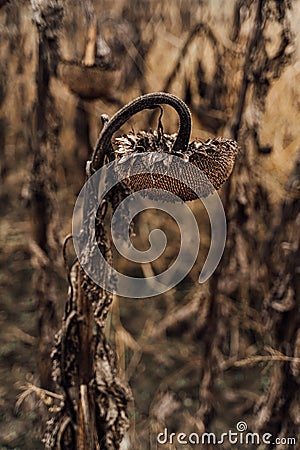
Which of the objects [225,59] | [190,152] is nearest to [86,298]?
[190,152]

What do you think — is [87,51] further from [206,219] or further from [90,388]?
[206,219]

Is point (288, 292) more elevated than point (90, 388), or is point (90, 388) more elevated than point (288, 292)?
point (288, 292)

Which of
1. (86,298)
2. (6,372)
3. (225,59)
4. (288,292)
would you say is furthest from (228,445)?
(225,59)

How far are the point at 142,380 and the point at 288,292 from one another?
1.79 feet

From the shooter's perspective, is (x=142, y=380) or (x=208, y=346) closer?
(x=208, y=346)

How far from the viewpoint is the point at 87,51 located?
951 mm

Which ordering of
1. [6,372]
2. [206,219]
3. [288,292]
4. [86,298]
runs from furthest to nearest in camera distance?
[206,219]
[6,372]
[288,292]
[86,298]

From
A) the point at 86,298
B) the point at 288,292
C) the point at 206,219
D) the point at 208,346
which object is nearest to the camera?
the point at 86,298

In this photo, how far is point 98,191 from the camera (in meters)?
0.56

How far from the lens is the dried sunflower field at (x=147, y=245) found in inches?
26.0

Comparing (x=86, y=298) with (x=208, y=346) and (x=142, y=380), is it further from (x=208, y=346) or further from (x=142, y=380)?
(x=142, y=380)

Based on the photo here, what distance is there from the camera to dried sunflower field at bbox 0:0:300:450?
66 cm

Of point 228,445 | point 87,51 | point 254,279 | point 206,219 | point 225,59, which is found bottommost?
point 228,445

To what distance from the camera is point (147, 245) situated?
5.66 feet
